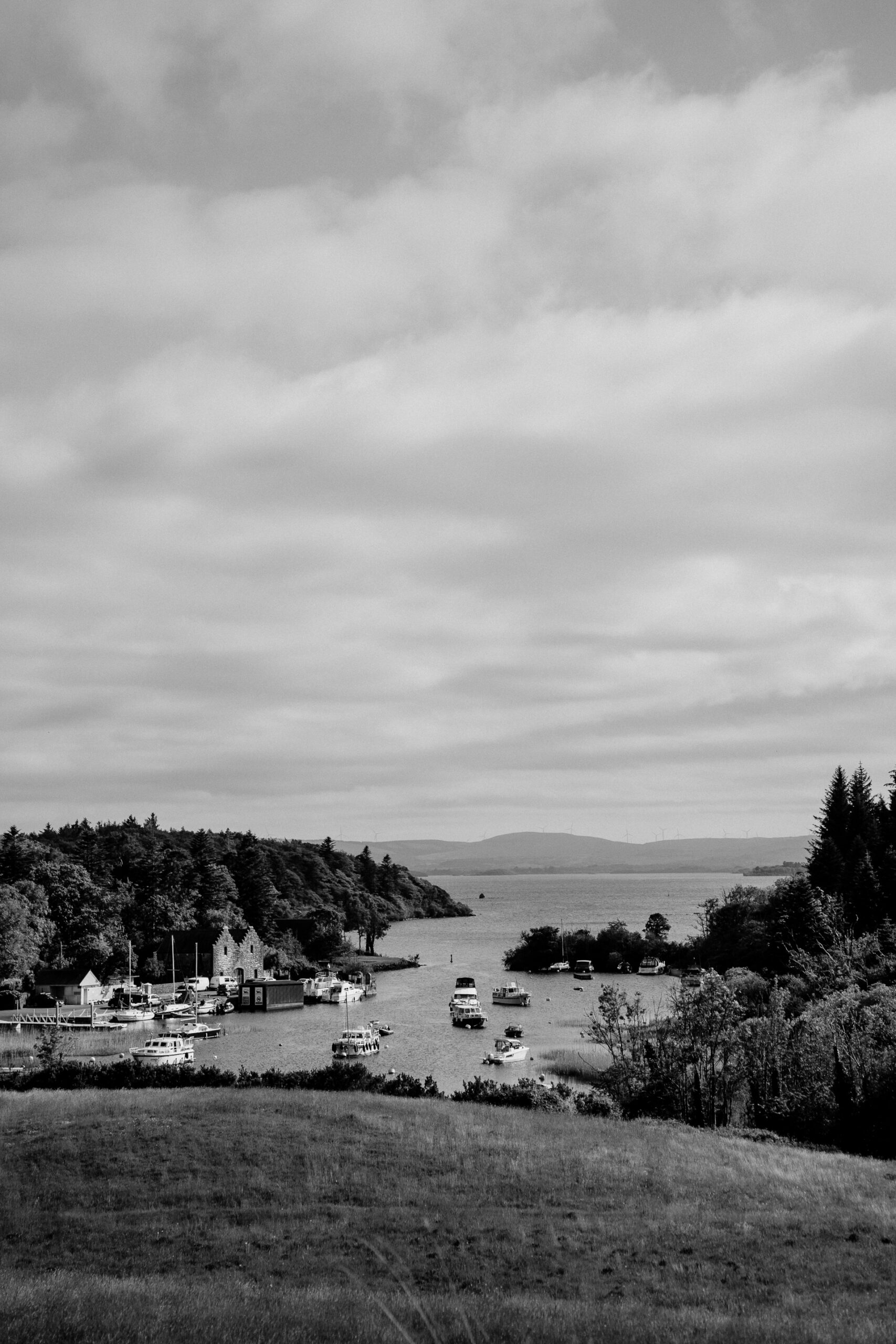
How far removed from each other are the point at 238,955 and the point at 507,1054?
70.8 metres

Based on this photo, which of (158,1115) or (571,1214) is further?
(158,1115)

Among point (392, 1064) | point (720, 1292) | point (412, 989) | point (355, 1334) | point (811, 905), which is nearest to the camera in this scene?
point (355, 1334)

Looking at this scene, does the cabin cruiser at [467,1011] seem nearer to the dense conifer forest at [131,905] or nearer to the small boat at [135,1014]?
the small boat at [135,1014]

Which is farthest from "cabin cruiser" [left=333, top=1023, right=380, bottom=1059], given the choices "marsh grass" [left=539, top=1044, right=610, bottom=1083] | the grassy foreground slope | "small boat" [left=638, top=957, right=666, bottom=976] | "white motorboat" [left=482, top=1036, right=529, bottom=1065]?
"small boat" [left=638, top=957, right=666, bottom=976]

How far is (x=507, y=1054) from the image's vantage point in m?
81.8

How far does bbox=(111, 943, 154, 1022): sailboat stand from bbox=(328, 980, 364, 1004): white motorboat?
2213cm

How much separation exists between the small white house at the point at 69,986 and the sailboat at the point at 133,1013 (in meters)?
3.73

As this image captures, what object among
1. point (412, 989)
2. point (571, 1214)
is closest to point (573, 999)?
point (412, 989)

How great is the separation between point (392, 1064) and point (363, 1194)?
52.0 meters

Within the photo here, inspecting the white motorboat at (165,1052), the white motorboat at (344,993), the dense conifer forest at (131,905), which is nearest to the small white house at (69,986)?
the dense conifer forest at (131,905)

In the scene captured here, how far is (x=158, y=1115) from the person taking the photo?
41625 mm

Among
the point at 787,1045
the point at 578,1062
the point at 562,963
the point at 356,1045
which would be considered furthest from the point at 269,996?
the point at 787,1045

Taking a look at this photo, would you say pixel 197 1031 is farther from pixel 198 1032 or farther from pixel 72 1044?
pixel 72 1044

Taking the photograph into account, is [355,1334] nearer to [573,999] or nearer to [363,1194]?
[363,1194]
